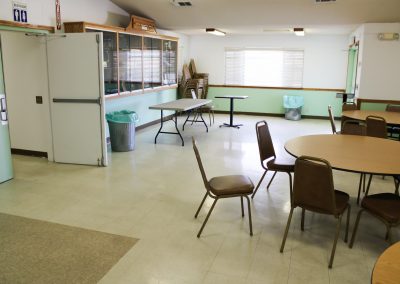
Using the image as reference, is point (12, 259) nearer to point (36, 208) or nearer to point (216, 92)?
point (36, 208)

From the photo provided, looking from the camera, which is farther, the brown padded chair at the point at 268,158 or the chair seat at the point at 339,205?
the brown padded chair at the point at 268,158

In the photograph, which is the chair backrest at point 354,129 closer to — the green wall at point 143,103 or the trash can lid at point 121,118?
the trash can lid at point 121,118

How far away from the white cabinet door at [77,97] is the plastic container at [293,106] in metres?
5.89

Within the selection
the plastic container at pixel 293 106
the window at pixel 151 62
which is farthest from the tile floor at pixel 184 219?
the plastic container at pixel 293 106

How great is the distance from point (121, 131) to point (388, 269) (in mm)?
5020

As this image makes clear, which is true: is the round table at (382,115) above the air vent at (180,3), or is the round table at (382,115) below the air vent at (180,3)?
below

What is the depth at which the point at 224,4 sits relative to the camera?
6.84m

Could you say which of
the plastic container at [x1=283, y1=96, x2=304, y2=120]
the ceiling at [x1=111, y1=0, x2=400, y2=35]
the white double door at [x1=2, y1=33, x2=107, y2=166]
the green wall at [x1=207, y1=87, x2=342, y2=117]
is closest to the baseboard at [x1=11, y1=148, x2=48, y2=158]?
the white double door at [x1=2, y1=33, x2=107, y2=166]

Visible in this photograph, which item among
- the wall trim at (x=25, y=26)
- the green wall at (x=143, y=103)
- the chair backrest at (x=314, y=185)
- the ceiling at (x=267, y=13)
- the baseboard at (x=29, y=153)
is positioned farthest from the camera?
the green wall at (x=143, y=103)

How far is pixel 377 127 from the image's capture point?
4.66 m

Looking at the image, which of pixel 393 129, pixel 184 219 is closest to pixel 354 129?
pixel 393 129

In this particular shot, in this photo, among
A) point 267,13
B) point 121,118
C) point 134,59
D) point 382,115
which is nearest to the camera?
point 382,115

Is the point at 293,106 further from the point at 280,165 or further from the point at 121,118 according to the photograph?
the point at 280,165

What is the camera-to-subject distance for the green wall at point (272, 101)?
31.8 feet
